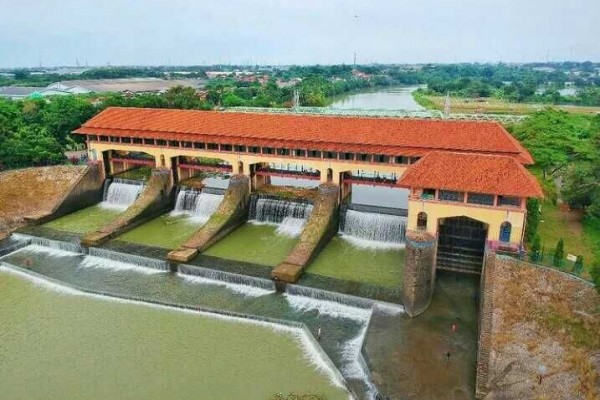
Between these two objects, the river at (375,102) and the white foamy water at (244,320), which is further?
the river at (375,102)

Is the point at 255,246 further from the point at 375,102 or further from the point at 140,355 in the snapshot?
the point at 375,102

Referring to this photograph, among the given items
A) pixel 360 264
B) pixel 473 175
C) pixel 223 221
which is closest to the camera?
pixel 473 175

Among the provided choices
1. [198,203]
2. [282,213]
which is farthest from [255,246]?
[198,203]

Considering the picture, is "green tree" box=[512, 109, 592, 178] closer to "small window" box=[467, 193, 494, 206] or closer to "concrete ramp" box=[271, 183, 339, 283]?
"small window" box=[467, 193, 494, 206]

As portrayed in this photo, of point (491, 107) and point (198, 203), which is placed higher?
point (491, 107)

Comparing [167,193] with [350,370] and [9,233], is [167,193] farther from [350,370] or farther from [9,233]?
[350,370]

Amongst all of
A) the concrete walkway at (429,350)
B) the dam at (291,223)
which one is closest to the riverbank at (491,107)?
the dam at (291,223)

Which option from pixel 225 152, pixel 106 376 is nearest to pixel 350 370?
pixel 106 376

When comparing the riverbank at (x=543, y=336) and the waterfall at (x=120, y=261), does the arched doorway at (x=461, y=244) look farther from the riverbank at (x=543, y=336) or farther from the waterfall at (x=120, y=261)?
the waterfall at (x=120, y=261)
